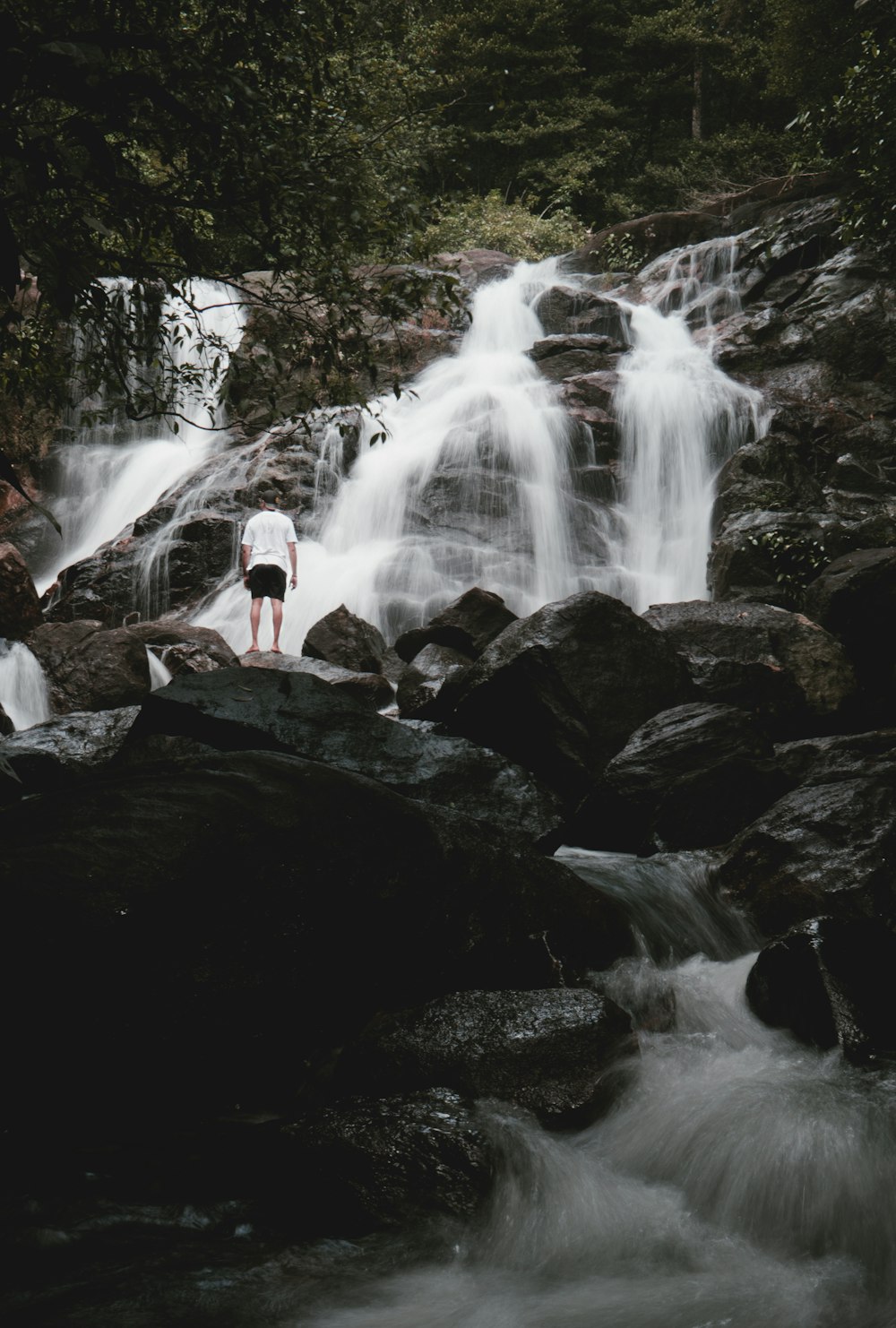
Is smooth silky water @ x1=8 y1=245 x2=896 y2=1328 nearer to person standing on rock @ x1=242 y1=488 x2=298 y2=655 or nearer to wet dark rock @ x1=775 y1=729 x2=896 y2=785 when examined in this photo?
wet dark rock @ x1=775 y1=729 x2=896 y2=785

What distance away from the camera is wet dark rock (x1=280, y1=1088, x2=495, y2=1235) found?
9.90 ft

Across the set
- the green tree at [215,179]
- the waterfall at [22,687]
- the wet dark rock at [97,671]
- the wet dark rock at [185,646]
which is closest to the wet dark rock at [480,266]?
the wet dark rock at [185,646]

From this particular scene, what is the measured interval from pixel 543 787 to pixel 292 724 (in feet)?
5.97

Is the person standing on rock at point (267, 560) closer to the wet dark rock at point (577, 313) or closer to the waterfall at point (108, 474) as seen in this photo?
the waterfall at point (108, 474)

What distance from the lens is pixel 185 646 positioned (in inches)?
442

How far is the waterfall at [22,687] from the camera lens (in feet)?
33.6

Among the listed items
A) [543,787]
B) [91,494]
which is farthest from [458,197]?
[543,787]

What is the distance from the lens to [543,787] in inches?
265

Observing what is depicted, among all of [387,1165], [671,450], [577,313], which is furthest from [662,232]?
[387,1165]

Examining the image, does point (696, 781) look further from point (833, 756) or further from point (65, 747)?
point (65, 747)

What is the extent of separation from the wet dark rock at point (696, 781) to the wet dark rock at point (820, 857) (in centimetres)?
59

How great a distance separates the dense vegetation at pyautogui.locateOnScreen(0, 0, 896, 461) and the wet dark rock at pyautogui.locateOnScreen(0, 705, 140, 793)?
8.97 ft

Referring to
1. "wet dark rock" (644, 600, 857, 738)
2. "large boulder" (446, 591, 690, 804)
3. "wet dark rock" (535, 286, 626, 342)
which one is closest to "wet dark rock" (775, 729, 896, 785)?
"wet dark rock" (644, 600, 857, 738)

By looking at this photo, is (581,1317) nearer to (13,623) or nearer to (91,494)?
(13,623)
